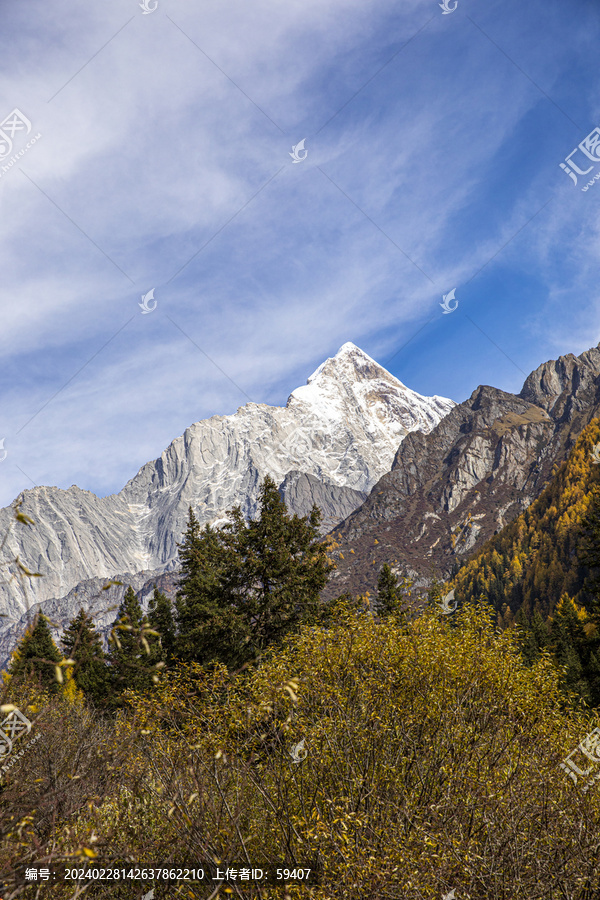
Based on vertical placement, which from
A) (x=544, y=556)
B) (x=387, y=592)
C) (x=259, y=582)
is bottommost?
(x=544, y=556)

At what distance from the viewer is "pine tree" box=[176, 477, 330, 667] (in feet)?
95.6

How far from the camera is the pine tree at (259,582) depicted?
29.1 metres

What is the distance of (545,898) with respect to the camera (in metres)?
8.32

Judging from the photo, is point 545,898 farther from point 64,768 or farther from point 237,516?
point 237,516

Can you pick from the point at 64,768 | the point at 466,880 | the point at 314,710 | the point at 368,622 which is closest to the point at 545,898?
the point at 466,880

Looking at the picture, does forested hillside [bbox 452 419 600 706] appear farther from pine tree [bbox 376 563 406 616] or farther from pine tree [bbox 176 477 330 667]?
pine tree [bbox 176 477 330 667]

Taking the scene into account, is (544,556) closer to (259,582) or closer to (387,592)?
(387,592)

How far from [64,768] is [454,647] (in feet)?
39.1


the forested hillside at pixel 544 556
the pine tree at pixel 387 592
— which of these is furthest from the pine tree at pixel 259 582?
the forested hillside at pixel 544 556

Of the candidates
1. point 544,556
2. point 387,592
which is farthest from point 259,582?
point 544,556

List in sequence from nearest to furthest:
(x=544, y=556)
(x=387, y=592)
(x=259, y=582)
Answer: (x=259, y=582) < (x=387, y=592) < (x=544, y=556)

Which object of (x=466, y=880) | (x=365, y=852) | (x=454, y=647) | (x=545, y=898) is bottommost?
(x=545, y=898)

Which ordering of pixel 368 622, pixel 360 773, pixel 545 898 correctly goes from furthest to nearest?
pixel 368 622
pixel 360 773
pixel 545 898

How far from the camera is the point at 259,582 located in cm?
3131
